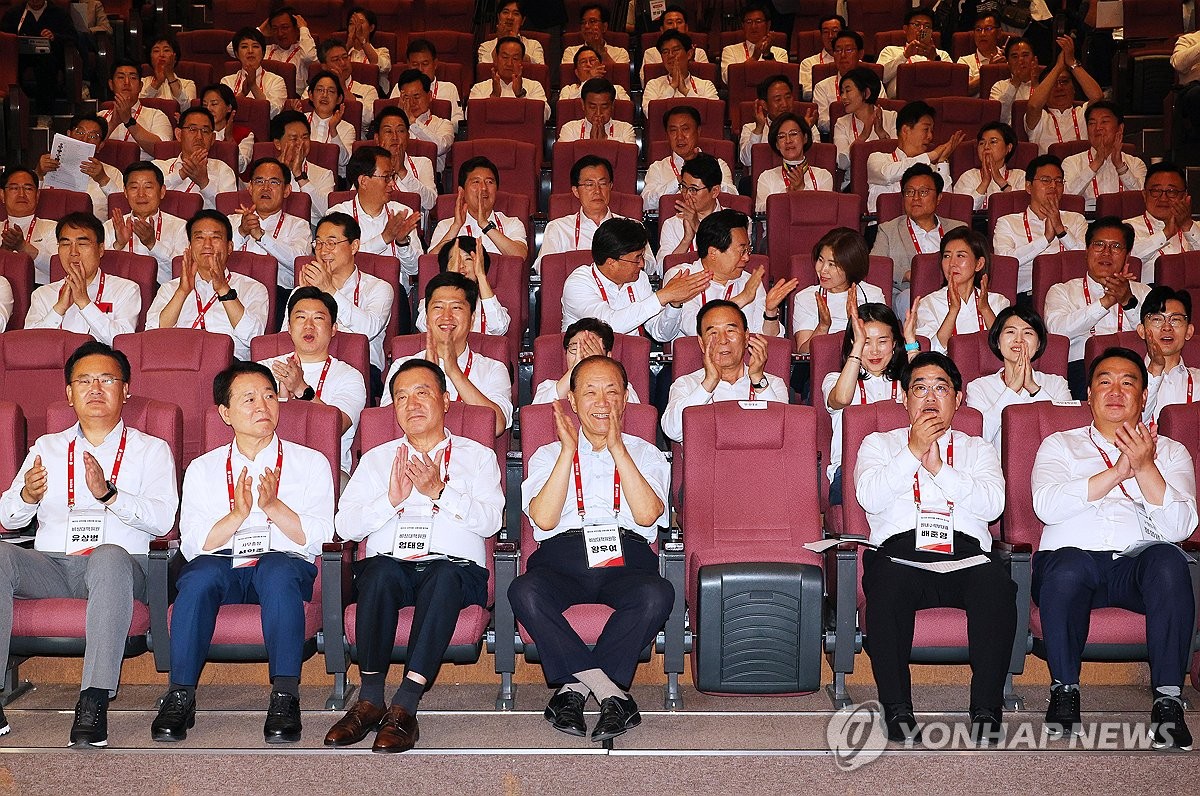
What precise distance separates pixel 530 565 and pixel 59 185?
4.18 meters

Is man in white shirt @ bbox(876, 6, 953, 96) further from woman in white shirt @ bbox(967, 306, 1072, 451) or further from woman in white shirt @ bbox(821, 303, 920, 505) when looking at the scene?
woman in white shirt @ bbox(821, 303, 920, 505)

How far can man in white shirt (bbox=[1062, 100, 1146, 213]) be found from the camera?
254 inches

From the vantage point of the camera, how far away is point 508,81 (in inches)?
306

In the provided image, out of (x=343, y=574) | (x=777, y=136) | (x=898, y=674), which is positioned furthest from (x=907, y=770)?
(x=777, y=136)

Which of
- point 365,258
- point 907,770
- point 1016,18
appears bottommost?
point 907,770

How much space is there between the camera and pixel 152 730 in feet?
10.6

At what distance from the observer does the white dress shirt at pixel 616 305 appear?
15.5 feet

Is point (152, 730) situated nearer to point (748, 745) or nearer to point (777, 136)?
point (748, 745)

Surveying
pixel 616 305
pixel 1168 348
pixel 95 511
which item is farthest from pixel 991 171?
pixel 95 511

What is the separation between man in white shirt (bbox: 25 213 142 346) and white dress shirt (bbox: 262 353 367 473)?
966 millimetres

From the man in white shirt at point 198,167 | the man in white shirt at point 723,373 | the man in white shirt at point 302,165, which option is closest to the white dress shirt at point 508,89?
the man in white shirt at point 302,165

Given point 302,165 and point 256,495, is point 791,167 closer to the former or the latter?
point 302,165

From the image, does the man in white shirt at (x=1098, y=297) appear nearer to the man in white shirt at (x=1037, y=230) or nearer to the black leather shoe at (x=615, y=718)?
the man in white shirt at (x=1037, y=230)

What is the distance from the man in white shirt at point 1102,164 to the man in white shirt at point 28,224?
517 centimetres
